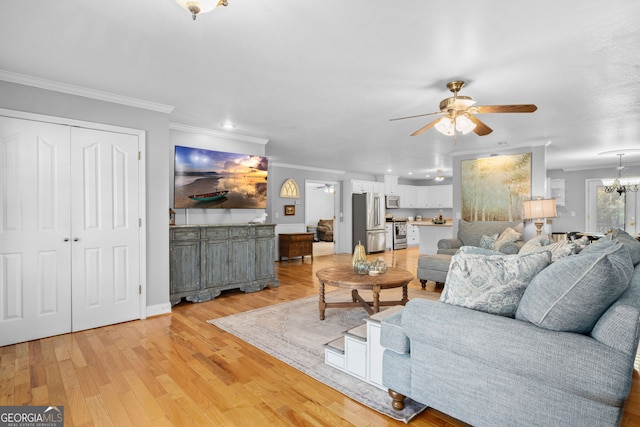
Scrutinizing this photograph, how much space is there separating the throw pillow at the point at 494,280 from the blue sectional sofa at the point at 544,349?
0.07ft

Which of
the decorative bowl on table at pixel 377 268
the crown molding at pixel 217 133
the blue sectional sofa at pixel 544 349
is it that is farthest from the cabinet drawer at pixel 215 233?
the blue sectional sofa at pixel 544 349

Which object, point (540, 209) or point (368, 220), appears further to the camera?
point (368, 220)

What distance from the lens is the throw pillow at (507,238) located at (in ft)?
16.5

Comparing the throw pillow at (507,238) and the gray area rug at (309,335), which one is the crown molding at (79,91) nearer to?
the gray area rug at (309,335)

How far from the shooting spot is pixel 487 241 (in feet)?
17.4

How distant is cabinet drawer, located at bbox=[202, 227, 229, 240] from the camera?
14.2ft

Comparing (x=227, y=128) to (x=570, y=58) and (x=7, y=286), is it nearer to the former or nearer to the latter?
(x=7, y=286)

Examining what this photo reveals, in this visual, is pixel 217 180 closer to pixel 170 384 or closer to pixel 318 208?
pixel 170 384

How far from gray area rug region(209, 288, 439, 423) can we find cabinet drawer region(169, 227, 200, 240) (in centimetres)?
120

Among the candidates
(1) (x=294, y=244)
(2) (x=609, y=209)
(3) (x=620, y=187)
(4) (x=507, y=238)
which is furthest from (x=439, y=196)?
(4) (x=507, y=238)

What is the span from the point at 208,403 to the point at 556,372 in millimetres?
1873

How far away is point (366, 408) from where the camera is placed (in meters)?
1.96

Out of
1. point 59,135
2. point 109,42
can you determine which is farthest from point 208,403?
point 59,135

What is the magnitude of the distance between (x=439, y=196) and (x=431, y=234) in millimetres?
3012
